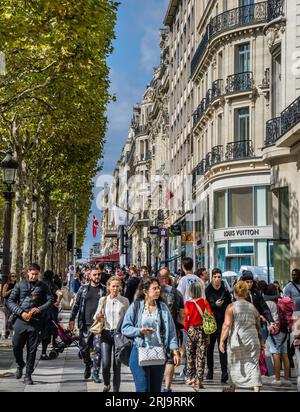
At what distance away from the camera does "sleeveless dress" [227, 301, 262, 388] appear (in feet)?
34.0

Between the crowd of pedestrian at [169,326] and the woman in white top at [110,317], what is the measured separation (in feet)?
0.04

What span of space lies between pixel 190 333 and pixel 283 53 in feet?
61.1

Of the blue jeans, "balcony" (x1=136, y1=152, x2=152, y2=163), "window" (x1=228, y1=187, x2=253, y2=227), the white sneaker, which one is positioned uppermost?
"balcony" (x1=136, y1=152, x2=152, y2=163)

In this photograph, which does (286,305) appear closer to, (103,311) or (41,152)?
(103,311)

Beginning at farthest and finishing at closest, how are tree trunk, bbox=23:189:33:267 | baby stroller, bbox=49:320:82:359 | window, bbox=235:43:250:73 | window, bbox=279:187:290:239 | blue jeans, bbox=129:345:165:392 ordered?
window, bbox=235:43:250:73, tree trunk, bbox=23:189:33:267, window, bbox=279:187:290:239, baby stroller, bbox=49:320:82:359, blue jeans, bbox=129:345:165:392

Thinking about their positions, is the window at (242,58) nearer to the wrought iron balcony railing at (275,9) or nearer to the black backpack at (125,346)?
the wrought iron balcony railing at (275,9)

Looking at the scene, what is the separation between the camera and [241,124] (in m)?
39.4

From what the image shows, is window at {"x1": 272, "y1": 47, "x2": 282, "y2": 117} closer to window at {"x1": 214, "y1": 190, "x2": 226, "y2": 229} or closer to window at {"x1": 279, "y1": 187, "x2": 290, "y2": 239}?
window at {"x1": 279, "y1": 187, "x2": 290, "y2": 239}

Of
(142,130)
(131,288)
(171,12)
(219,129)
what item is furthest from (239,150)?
(142,130)

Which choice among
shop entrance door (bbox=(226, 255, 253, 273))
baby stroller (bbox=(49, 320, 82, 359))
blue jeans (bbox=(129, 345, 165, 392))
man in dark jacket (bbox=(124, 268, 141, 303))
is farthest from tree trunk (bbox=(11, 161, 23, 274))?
blue jeans (bbox=(129, 345, 165, 392))

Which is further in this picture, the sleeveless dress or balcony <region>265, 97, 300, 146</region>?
balcony <region>265, 97, 300, 146</region>

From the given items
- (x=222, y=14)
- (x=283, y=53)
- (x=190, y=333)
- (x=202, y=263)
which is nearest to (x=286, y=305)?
(x=190, y=333)

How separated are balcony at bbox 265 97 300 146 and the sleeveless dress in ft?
54.1

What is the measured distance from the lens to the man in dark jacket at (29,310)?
1254cm
